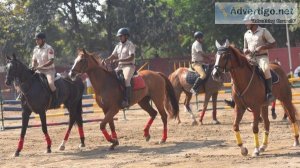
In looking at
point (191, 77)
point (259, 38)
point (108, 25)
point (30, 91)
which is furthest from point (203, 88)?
point (108, 25)

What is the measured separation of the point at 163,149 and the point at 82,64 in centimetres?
→ 269

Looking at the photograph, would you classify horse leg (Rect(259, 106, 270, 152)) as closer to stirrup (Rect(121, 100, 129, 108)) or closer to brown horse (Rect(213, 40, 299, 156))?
brown horse (Rect(213, 40, 299, 156))

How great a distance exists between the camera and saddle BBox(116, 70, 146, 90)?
13570 millimetres

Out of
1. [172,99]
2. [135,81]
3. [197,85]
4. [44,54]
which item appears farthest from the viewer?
[197,85]

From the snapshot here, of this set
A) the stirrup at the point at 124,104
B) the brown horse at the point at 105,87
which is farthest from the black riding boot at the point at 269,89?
the stirrup at the point at 124,104

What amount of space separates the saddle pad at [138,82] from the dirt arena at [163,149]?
4.65 feet

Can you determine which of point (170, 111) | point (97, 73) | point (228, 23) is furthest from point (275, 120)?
point (228, 23)

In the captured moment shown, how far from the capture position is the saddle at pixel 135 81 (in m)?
13.6

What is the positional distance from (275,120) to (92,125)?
6372 mm

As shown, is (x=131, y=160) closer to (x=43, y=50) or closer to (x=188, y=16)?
(x=43, y=50)

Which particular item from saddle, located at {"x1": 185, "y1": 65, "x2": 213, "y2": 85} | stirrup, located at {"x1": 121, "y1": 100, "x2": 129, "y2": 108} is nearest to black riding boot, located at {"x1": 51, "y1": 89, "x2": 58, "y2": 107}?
stirrup, located at {"x1": 121, "y1": 100, "x2": 129, "y2": 108}

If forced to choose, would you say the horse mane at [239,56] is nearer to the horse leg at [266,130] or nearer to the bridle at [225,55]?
the bridle at [225,55]

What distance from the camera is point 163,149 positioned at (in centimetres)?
1280

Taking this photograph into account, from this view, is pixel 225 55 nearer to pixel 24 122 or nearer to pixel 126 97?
pixel 126 97
